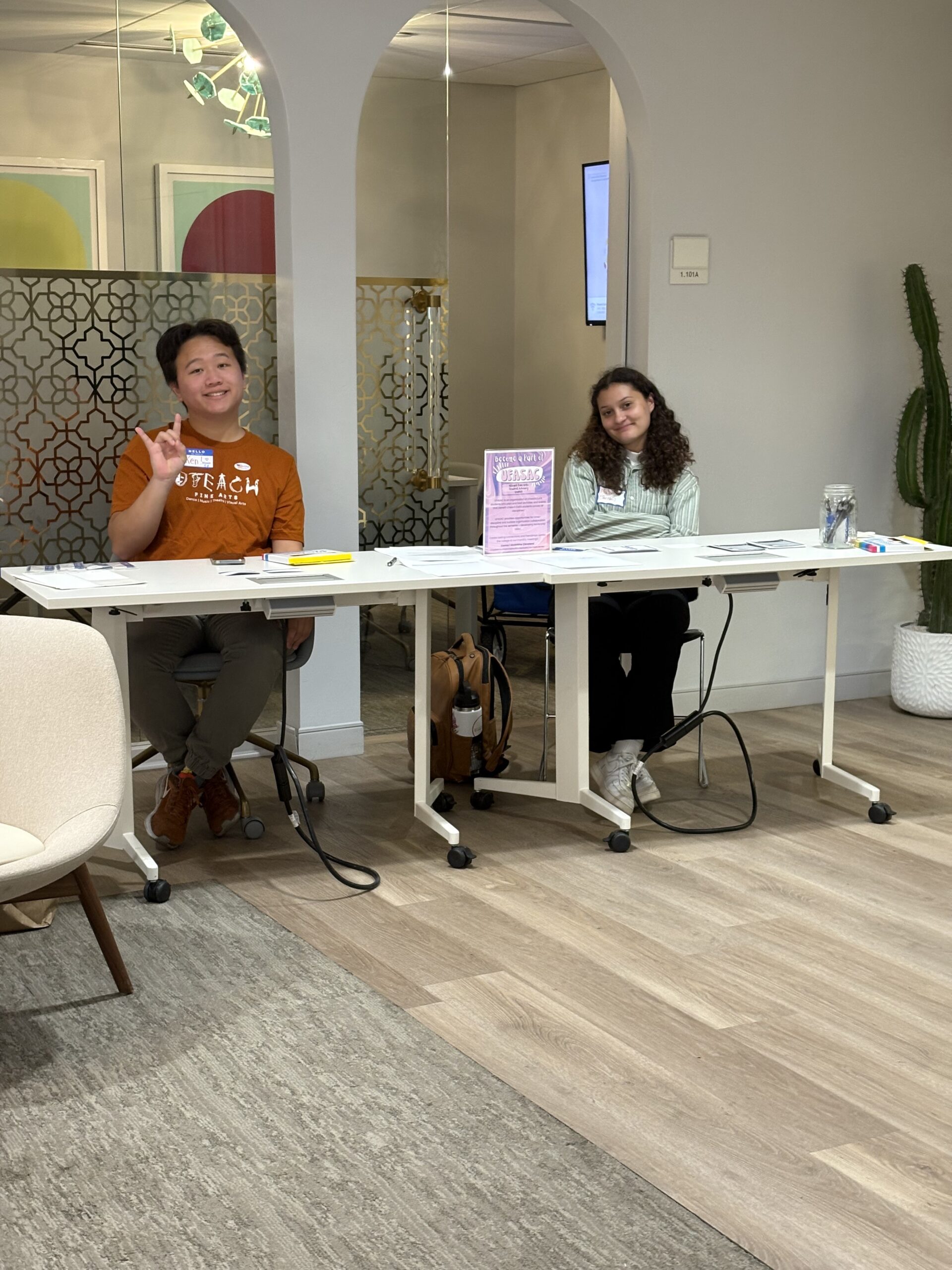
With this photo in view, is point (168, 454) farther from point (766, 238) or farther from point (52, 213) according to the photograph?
point (766, 238)

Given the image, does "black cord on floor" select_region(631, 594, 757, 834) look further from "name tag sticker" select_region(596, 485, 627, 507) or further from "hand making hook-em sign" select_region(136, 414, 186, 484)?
"hand making hook-em sign" select_region(136, 414, 186, 484)

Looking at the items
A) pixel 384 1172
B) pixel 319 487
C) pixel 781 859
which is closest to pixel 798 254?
pixel 319 487

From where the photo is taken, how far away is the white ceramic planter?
209 inches

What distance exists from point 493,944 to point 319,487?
1.92m

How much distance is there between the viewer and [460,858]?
12.1ft

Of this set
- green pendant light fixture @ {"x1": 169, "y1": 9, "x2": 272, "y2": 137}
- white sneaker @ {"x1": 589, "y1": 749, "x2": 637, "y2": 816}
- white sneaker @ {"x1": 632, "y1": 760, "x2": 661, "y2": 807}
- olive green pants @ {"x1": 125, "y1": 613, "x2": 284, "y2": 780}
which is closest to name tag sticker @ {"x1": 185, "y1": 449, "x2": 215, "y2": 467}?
olive green pants @ {"x1": 125, "y1": 613, "x2": 284, "y2": 780}

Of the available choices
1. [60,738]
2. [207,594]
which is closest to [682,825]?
[207,594]

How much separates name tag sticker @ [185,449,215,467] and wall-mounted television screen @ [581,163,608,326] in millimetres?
3860

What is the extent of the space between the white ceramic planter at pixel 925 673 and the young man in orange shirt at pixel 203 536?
242cm

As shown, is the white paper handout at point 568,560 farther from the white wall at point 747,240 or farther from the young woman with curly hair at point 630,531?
the white wall at point 747,240

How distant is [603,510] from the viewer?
440cm

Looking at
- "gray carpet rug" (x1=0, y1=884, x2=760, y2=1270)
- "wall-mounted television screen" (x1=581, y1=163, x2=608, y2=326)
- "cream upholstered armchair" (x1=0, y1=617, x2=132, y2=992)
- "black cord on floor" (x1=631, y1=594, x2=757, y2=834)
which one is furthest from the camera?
"wall-mounted television screen" (x1=581, y1=163, x2=608, y2=326)

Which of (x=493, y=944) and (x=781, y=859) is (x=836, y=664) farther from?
(x=493, y=944)

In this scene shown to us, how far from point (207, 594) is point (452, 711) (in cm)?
106
